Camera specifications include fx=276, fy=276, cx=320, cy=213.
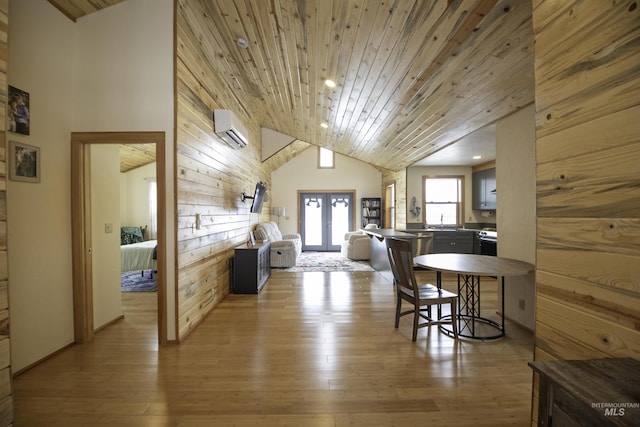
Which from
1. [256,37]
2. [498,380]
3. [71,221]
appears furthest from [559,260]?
[71,221]

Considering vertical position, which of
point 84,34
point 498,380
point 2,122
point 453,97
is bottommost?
point 498,380

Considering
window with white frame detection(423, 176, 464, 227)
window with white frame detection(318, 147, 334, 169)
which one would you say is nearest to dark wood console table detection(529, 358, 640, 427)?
window with white frame detection(423, 176, 464, 227)

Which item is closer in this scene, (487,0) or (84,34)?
(487,0)

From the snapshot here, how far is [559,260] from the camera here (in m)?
1.13

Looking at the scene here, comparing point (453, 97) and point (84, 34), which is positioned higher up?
point (84, 34)

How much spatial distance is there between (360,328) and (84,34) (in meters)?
3.97

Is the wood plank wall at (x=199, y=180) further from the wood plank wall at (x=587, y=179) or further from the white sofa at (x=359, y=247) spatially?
the white sofa at (x=359, y=247)

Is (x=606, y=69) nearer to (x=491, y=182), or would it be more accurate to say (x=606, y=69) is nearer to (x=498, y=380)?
(x=498, y=380)

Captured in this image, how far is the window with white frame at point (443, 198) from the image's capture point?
6699 millimetres

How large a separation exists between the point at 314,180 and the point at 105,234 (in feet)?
22.0

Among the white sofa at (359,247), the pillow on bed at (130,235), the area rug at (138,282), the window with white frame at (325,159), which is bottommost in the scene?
the area rug at (138,282)

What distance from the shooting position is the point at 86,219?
2.62 metres

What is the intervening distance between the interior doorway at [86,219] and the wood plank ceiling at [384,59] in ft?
4.53

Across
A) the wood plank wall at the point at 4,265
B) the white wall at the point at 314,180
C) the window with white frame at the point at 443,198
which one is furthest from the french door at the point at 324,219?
the wood plank wall at the point at 4,265
